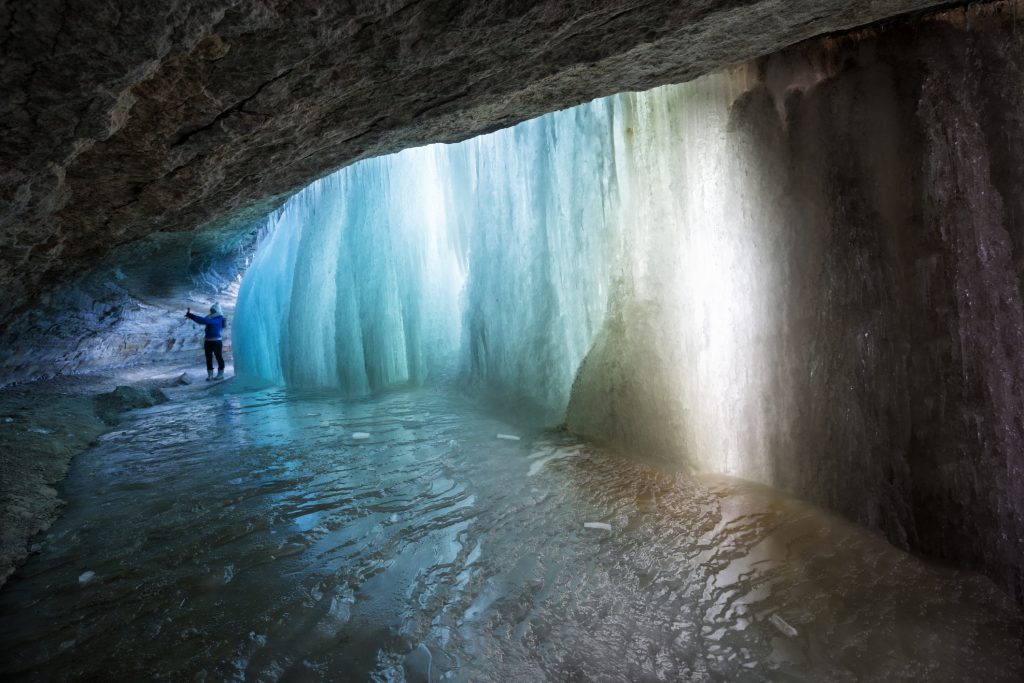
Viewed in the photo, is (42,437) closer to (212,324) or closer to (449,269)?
(449,269)

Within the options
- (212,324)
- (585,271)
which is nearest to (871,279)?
(585,271)

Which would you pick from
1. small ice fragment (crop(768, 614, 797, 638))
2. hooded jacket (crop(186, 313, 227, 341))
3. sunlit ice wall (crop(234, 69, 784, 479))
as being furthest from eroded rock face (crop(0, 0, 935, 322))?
hooded jacket (crop(186, 313, 227, 341))

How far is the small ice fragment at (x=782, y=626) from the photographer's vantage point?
7.27ft

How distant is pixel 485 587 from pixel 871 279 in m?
2.45

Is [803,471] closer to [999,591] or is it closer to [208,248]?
[999,591]

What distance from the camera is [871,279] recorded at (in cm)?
287

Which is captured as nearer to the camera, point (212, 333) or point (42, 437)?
point (42, 437)

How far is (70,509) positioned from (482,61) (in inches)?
156

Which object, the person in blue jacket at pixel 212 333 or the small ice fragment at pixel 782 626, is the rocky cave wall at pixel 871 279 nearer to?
the small ice fragment at pixel 782 626

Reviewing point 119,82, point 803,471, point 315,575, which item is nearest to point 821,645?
point 803,471

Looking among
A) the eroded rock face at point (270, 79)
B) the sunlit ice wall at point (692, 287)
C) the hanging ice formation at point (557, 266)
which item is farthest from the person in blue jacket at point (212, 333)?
the sunlit ice wall at point (692, 287)

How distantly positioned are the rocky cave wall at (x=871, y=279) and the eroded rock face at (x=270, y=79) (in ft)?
1.44

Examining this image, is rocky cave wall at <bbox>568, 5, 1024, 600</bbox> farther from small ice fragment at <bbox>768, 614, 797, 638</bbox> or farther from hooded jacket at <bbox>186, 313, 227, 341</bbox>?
hooded jacket at <bbox>186, 313, 227, 341</bbox>

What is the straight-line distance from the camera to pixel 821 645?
2.15 metres
